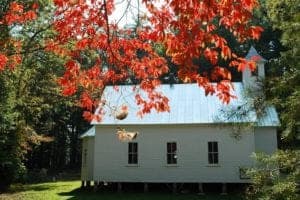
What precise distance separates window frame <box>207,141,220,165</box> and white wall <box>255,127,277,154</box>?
7.42ft

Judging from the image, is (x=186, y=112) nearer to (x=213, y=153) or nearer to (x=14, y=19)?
(x=213, y=153)

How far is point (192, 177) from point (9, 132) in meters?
11.0

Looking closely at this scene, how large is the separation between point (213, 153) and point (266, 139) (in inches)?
123

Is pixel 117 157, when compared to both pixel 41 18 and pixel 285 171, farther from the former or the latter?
pixel 285 171

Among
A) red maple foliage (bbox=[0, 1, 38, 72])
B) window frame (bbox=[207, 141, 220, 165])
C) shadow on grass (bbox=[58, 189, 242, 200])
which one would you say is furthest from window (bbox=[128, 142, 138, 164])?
red maple foliage (bbox=[0, 1, 38, 72])

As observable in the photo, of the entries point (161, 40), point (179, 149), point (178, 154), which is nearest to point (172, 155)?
point (178, 154)

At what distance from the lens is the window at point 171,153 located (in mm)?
26348

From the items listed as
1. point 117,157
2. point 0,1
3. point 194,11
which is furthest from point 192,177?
point 194,11

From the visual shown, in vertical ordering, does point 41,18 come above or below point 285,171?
above

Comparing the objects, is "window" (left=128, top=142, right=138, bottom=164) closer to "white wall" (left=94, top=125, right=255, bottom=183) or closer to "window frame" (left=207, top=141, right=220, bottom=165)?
"white wall" (left=94, top=125, right=255, bottom=183)

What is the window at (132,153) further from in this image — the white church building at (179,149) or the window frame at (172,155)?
the window frame at (172,155)

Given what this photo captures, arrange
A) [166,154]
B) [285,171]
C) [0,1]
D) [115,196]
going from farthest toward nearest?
[0,1] → [166,154] → [115,196] → [285,171]

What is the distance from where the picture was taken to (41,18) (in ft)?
113

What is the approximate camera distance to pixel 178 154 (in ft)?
86.0
